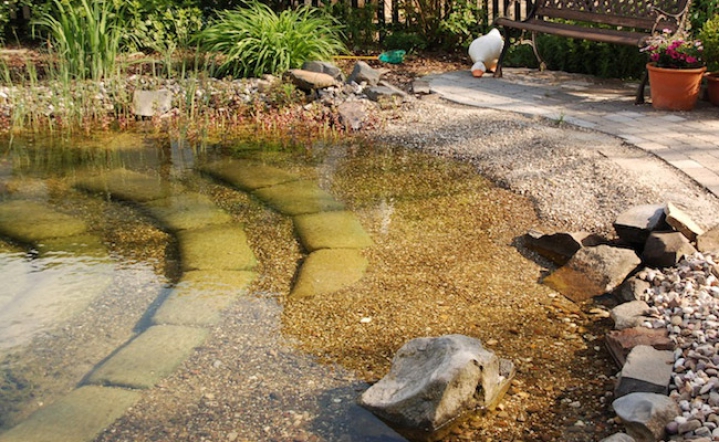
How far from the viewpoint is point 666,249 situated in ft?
11.7

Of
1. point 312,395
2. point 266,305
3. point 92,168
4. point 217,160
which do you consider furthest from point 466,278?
Answer: point 92,168

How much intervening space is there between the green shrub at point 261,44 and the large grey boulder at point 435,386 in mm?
4978

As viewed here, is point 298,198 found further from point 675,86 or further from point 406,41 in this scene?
point 406,41

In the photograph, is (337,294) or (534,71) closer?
(337,294)

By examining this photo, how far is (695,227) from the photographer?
146 inches

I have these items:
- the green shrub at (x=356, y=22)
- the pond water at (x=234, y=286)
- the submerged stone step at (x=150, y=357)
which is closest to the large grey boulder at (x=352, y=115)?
the pond water at (x=234, y=286)

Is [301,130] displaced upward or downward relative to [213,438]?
upward

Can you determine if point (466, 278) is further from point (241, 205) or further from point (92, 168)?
point (92, 168)

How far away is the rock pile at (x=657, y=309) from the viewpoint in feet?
8.08

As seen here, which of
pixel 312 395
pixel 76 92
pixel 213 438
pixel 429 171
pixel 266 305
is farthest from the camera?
pixel 76 92

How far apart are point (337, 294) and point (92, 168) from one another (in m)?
2.55

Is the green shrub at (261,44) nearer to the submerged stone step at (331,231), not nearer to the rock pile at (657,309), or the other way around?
the submerged stone step at (331,231)

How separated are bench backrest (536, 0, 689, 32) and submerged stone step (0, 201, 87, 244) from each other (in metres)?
4.95

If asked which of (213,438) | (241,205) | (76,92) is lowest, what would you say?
(213,438)
